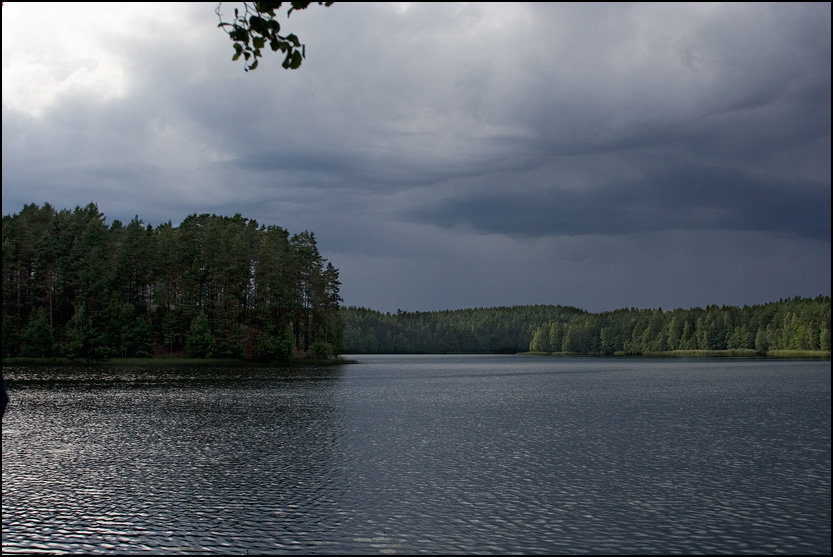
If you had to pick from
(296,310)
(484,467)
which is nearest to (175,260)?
(296,310)

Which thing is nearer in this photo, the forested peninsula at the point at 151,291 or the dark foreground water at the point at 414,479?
the dark foreground water at the point at 414,479

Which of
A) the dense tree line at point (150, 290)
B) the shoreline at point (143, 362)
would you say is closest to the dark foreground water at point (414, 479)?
the shoreline at point (143, 362)

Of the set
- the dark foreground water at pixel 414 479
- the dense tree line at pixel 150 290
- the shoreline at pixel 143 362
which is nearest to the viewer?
the dark foreground water at pixel 414 479

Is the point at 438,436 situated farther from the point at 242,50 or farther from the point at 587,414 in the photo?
the point at 242,50

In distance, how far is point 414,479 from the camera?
22.4 metres

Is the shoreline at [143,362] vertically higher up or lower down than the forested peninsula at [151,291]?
lower down

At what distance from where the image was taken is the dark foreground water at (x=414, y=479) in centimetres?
1590

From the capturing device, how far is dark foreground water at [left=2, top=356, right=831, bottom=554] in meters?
15.9

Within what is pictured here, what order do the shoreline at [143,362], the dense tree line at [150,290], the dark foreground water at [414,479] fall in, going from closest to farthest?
the dark foreground water at [414,479]
the shoreline at [143,362]
the dense tree line at [150,290]

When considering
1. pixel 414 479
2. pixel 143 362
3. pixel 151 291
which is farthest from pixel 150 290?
pixel 414 479

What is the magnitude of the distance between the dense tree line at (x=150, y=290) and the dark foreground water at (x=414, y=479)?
70109mm

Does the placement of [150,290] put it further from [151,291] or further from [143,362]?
[143,362]

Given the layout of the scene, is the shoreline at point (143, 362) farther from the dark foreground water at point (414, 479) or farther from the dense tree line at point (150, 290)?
the dark foreground water at point (414, 479)

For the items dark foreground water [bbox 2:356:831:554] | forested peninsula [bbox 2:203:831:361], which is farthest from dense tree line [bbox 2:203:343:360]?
dark foreground water [bbox 2:356:831:554]
